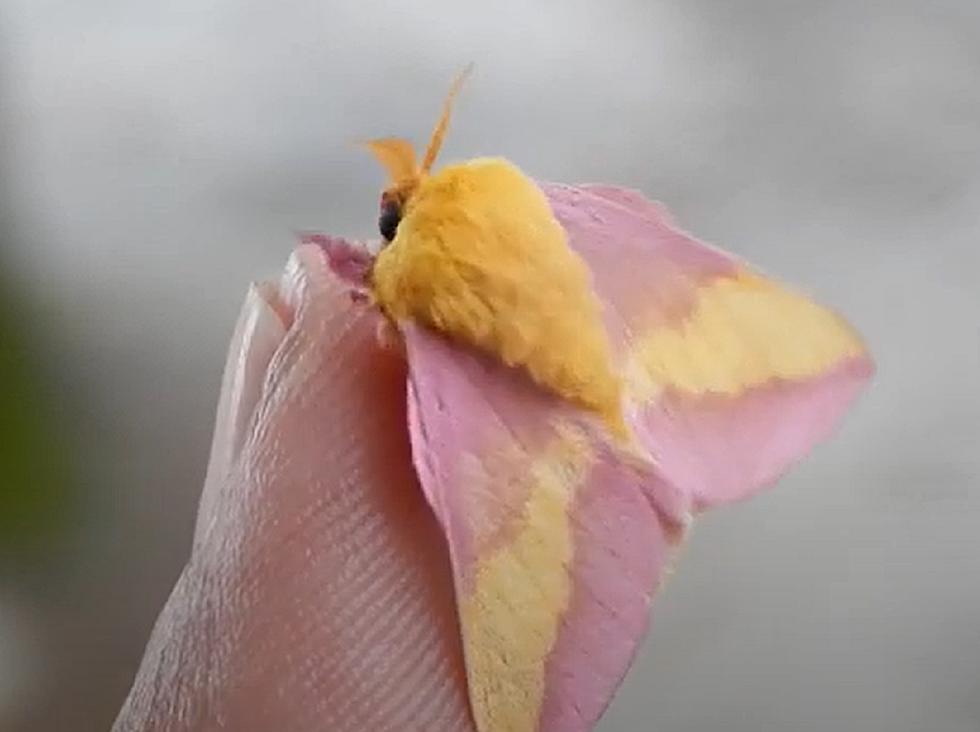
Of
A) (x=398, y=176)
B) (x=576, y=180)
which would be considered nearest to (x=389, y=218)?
(x=398, y=176)

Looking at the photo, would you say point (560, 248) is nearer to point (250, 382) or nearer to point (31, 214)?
point (250, 382)

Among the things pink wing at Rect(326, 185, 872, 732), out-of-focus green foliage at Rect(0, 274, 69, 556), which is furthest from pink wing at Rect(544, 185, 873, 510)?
out-of-focus green foliage at Rect(0, 274, 69, 556)

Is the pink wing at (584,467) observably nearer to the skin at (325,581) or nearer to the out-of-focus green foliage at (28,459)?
the skin at (325,581)

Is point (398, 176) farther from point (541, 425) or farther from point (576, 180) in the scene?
point (576, 180)

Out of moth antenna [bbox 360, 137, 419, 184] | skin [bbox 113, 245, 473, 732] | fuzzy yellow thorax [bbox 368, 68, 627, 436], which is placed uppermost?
moth antenna [bbox 360, 137, 419, 184]

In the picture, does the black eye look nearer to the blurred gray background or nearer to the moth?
the moth

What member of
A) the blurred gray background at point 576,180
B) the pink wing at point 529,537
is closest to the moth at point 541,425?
the pink wing at point 529,537
